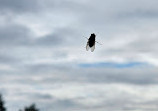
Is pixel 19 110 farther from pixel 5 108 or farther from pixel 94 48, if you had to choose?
pixel 94 48

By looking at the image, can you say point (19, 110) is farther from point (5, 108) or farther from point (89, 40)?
point (89, 40)

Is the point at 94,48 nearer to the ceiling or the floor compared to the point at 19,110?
nearer to the floor

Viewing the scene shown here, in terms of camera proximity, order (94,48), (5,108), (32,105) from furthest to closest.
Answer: (32,105)
(5,108)
(94,48)

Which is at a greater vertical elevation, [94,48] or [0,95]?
[0,95]

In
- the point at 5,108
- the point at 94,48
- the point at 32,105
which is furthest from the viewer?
the point at 32,105

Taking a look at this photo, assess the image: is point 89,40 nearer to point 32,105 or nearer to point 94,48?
point 94,48

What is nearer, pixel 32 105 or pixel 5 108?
pixel 5 108

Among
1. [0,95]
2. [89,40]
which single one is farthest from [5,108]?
[89,40]

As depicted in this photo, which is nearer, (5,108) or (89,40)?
(89,40)

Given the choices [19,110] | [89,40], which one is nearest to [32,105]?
[19,110]
